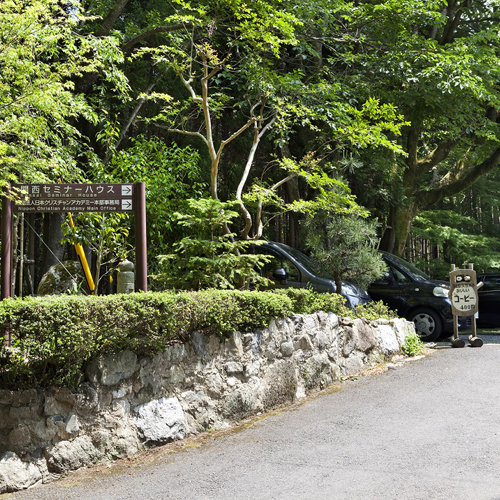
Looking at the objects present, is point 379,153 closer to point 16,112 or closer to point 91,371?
point 16,112

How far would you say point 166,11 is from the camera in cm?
1368

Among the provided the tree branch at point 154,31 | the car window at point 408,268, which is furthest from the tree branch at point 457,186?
the tree branch at point 154,31

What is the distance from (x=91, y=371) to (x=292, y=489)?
6.56ft

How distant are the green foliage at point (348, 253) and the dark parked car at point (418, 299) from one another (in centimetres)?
133

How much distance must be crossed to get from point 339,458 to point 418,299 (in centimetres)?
709

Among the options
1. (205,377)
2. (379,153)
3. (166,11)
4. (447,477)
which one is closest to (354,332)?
(205,377)

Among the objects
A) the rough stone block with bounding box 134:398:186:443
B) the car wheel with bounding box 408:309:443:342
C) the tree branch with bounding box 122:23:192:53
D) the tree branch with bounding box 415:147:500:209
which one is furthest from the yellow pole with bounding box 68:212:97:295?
the tree branch with bounding box 415:147:500:209

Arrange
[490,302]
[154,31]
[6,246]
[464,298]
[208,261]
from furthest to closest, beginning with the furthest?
[490,302], [154,31], [464,298], [208,261], [6,246]

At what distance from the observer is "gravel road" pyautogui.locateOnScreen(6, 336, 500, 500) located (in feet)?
15.1

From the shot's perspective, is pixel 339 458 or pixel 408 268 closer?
pixel 339 458

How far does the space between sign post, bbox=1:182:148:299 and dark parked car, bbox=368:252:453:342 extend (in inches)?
243

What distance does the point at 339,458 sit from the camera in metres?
5.33

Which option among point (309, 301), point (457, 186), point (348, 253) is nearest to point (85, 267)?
point (309, 301)

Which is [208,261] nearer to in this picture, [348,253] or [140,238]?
[140,238]
